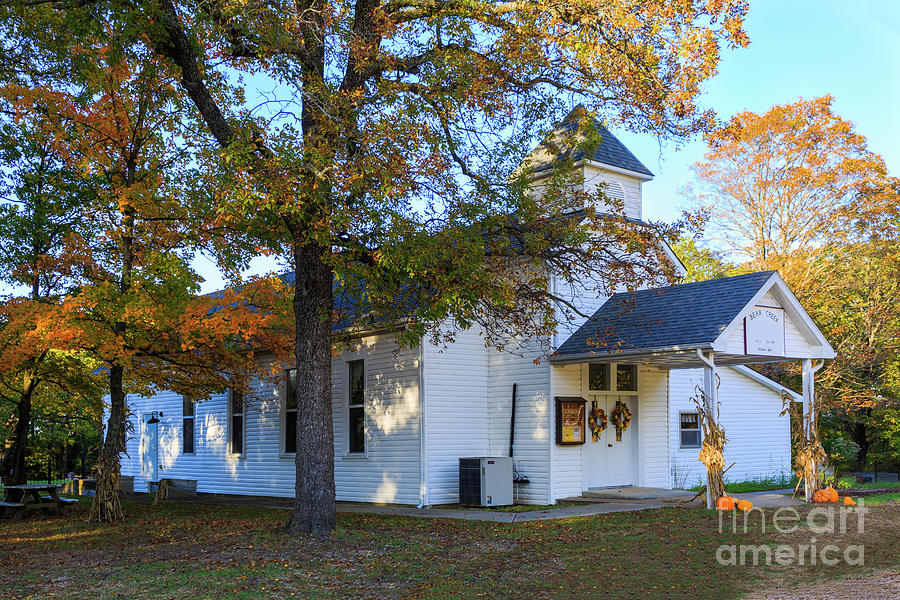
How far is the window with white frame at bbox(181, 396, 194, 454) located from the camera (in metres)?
24.4

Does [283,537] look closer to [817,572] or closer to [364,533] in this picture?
[364,533]

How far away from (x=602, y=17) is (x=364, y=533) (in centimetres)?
853

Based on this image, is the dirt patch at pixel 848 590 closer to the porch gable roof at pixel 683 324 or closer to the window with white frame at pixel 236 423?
the porch gable roof at pixel 683 324

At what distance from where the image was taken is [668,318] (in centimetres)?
1596

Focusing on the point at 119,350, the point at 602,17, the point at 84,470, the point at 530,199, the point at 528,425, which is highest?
the point at 602,17

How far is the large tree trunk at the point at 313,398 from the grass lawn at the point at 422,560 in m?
0.50

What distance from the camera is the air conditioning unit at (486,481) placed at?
1617 cm

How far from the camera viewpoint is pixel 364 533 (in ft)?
41.6

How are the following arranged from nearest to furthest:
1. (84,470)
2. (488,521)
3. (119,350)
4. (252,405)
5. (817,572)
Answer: (817,572), (488,521), (119,350), (252,405), (84,470)

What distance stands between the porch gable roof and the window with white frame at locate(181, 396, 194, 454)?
41.4 ft

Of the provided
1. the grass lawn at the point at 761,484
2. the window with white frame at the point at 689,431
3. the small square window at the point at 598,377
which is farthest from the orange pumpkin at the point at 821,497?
the window with white frame at the point at 689,431

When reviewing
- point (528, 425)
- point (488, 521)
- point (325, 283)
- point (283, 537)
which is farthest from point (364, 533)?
point (528, 425)

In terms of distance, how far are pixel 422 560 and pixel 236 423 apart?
1325 cm

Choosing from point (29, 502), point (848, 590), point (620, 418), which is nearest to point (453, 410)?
point (620, 418)
